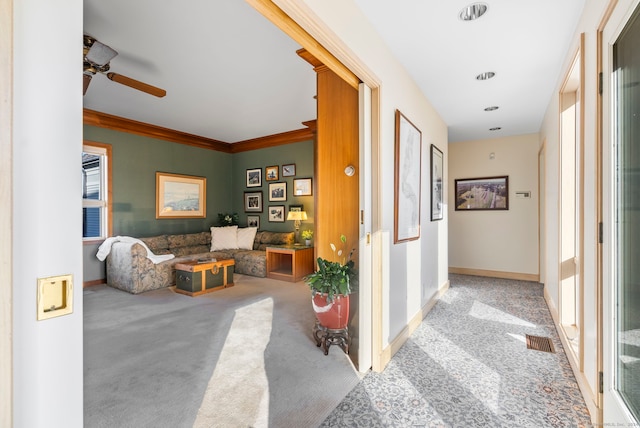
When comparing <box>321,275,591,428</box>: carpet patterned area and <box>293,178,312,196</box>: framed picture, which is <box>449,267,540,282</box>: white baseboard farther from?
<box>293,178,312,196</box>: framed picture

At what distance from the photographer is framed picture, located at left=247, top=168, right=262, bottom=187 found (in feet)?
22.4

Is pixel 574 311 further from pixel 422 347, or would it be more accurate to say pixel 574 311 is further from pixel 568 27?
pixel 568 27

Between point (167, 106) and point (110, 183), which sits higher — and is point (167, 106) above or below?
above

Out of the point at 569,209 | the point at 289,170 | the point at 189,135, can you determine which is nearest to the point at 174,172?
the point at 189,135

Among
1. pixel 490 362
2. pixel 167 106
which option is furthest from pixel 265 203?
pixel 490 362

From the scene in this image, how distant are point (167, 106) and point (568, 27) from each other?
186 inches

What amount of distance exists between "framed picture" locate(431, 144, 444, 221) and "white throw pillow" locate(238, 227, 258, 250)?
368cm

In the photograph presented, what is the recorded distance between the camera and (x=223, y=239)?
245 inches

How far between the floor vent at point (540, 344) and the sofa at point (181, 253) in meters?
3.98

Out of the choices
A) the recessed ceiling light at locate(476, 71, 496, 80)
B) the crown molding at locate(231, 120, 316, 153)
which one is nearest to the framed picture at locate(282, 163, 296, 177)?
the crown molding at locate(231, 120, 316, 153)

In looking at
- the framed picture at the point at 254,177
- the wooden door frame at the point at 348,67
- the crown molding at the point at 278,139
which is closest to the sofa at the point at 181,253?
the framed picture at the point at 254,177

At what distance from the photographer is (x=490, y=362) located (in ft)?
8.02

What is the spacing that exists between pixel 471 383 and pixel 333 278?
1.20 metres
